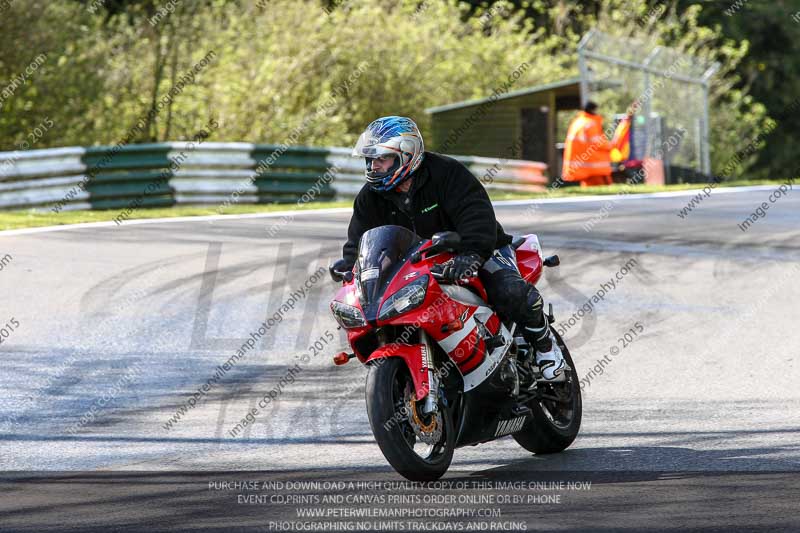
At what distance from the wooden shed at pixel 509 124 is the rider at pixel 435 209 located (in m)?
22.6

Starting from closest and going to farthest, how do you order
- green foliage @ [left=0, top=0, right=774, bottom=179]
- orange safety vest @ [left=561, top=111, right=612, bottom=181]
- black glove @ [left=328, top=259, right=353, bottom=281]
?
black glove @ [left=328, top=259, right=353, bottom=281]
orange safety vest @ [left=561, top=111, right=612, bottom=181]
green foliage @ [left=0, top=0, right=774, bottom=179]

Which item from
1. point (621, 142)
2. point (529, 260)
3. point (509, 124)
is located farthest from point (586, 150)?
point (529, 260)

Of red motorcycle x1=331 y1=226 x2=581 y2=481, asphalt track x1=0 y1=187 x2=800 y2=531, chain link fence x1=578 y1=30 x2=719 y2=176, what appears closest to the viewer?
asphalt track x1=0 y1=187 x2=800 y2=531

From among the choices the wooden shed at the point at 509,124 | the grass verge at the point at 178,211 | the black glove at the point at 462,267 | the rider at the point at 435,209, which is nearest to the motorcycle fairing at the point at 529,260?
the rider at the point at 435,209

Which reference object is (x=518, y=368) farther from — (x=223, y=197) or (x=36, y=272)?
(x=223, y=197)

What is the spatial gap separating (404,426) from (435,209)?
128 centimetres

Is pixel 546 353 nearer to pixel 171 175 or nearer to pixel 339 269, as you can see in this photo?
pixel 339 269

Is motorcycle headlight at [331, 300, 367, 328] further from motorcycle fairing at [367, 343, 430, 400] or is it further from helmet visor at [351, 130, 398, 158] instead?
helmet visor at [351, 130, 398, 158]

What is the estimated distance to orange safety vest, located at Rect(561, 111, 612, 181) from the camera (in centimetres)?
2391

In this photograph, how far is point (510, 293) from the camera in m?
7.33

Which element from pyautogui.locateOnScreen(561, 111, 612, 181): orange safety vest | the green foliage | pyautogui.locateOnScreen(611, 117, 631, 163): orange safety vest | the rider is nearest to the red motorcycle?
the rider

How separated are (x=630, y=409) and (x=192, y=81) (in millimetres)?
20314

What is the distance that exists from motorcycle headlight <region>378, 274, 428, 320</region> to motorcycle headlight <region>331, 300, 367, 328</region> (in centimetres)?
13

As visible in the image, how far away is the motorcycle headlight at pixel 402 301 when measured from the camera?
6664mm
